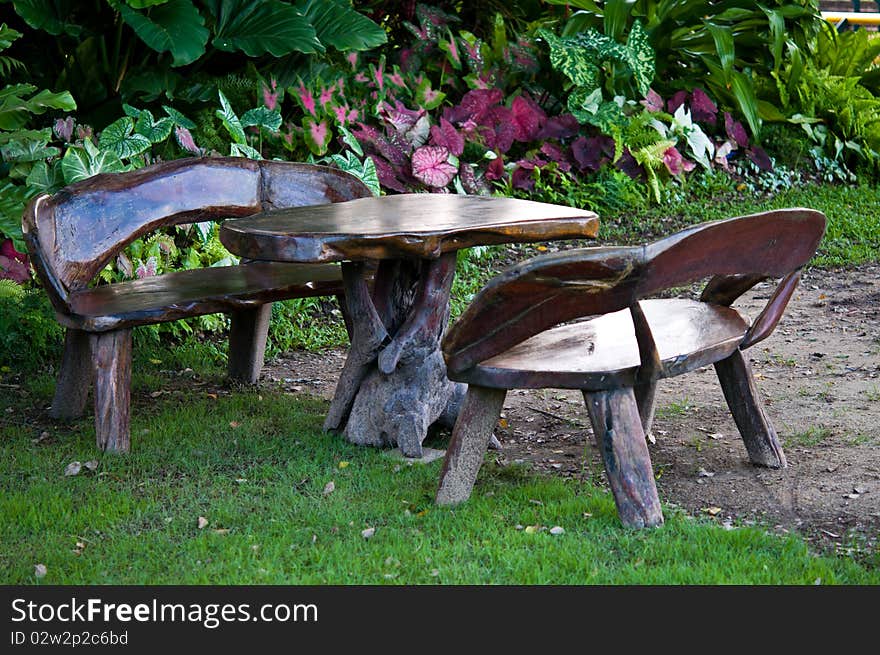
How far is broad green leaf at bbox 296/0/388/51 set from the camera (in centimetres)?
724

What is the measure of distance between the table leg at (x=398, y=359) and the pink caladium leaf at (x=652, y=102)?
16.3ft

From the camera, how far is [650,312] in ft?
13.4

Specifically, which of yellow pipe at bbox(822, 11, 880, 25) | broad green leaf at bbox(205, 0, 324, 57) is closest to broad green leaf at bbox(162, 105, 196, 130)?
broad green leaf at bbox(205, 0, 324, 57)

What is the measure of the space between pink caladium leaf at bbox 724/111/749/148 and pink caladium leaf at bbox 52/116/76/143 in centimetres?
528

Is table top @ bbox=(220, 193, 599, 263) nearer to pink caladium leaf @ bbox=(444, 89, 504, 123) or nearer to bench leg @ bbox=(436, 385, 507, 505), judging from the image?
bench leg @ bbox=(436, 385, 507, 505)

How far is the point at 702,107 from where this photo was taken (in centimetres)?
908

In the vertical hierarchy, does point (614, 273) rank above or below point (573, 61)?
above

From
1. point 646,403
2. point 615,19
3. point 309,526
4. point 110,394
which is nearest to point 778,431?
point 646,403

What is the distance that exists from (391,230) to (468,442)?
797 mm

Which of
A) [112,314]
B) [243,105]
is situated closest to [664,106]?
[243,105]

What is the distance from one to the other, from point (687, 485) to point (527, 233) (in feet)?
3.54

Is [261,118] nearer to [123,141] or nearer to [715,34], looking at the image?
[123,141]
